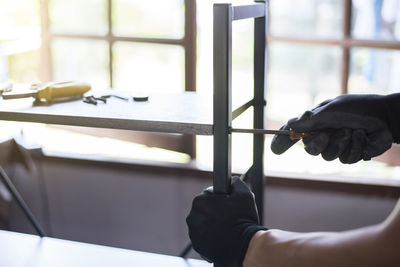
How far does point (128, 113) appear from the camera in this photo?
4.26 ft

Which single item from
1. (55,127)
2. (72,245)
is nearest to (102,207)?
(55,127)

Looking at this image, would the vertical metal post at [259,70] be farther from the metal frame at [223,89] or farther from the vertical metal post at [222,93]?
the vertical metal post at [222,93]

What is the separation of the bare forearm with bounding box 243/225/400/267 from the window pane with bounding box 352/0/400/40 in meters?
1.14

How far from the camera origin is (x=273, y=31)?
212 cm

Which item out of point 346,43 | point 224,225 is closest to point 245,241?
point 224,225

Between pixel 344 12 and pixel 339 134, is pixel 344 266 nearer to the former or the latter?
pixel 339 134

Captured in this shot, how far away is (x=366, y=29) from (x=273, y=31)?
34cm

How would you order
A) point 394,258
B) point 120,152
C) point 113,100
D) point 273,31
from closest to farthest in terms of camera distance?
point 394,258, point 113,100, point 273,31, point 120,152

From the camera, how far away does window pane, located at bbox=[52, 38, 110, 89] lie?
237cm

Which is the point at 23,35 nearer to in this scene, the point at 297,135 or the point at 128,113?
the point at 128,113

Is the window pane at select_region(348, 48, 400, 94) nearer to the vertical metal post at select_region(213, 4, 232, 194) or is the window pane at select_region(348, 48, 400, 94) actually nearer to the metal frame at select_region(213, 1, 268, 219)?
the metal frame at select_region(213, 1, 268, 219)

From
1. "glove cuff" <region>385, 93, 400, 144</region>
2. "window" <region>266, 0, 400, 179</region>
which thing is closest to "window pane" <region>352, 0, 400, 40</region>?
"window" <region>266, 0, 400, 179</region>

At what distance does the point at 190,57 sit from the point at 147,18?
275mm

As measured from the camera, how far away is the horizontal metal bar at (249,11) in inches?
47.3
